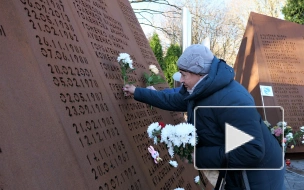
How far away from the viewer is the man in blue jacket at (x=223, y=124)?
2.11m

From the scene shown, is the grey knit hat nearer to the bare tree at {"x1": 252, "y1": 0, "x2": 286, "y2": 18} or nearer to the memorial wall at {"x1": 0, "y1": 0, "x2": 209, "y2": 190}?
the memorial wall at {"x1": 0, "y1": 0, "x2": 209, "y2": 190}

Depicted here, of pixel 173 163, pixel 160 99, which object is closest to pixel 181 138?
pixel 160 99

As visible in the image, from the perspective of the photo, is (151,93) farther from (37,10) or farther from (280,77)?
(280,77)

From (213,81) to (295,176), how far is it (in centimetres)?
526

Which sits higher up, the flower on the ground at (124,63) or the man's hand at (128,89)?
the flower on the ground at (124,63)

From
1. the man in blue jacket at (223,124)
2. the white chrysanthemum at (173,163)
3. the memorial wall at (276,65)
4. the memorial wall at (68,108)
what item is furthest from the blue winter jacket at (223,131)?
the memorial wall at (276,65)

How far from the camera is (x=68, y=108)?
215 centimetres

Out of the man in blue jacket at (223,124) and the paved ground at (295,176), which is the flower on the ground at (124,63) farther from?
the paved ground at (295,176)

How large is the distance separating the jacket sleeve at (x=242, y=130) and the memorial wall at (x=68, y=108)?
70cm

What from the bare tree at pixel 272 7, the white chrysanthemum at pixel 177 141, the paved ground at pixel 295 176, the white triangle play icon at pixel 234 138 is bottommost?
the paved ground at pixel 295 176

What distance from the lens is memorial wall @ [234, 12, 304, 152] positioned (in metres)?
8.52

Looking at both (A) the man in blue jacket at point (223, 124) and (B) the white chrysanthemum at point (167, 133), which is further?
(B) the white chrysanthemum at point (167, 133)

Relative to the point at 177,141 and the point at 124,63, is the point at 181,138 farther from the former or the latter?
the point at 124,63

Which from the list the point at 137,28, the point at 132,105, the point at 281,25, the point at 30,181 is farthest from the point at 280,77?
the point at 30,181
